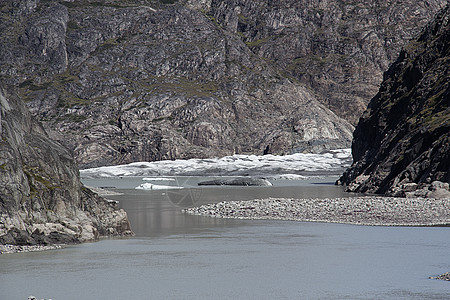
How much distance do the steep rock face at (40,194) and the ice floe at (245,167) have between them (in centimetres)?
10294

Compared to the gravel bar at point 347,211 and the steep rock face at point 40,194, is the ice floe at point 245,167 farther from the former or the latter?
the steep rock face at point 40,194

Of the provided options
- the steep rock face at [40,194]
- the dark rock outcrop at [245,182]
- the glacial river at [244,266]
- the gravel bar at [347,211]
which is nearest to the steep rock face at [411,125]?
the gravel bar at [347,211]

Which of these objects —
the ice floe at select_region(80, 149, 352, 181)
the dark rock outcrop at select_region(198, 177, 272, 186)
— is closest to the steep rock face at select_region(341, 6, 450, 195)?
the dark rock outcrop at select_region(198, 177, 272, 186)

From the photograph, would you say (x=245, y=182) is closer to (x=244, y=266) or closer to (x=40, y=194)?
(x=40, y=194)

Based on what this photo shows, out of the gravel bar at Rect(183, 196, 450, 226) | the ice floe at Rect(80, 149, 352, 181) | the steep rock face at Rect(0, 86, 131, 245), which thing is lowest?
the ice floe at Rect(80, 149, 352, 181)

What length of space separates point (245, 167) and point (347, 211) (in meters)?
101

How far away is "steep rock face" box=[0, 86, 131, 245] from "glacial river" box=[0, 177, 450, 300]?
137 centimetres

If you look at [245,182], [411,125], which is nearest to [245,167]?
[245,182]

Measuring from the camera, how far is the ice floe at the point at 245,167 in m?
141

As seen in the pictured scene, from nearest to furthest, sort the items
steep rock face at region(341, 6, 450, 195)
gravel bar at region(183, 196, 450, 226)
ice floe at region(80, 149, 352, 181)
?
gravel bar at region(183, 196, 450, 226) → steep rock face at region(341, 6, 450, 195) → ice floe at region(80, 149, 352, 181)

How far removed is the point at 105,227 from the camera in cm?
3266

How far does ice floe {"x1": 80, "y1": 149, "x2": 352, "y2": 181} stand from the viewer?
14100 cm

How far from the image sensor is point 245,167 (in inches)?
5743

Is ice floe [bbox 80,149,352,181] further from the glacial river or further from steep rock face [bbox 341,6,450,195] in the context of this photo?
the glacial river
